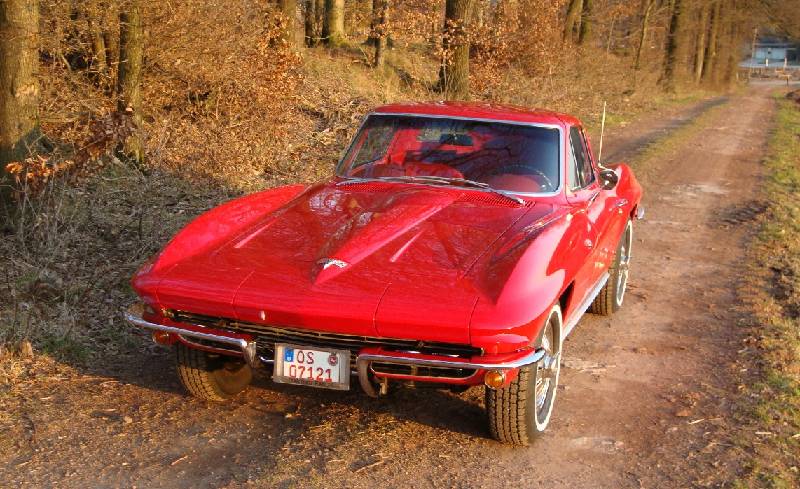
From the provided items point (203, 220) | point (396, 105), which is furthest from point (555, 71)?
point (203, 220)

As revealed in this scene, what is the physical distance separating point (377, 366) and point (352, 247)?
2.23ft

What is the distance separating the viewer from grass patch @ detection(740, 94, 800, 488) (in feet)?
13.5

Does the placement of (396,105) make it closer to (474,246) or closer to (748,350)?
(474,246)

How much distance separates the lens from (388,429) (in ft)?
14.2

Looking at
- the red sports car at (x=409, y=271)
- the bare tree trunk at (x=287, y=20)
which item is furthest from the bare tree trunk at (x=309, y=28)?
the red sports car at (x=409, y=271)

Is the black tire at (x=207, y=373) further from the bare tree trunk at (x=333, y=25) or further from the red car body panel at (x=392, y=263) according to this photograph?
the bare tree trunk at (x=333, y=25)

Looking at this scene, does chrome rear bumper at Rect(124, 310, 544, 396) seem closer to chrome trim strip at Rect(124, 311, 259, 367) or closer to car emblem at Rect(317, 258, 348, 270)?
chrome trim strip at Rect(124, 311, 259, 367)

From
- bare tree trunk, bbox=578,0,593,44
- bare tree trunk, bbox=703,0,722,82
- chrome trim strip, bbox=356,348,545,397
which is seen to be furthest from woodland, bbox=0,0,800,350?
bare tree trunk, bbox=703,0,722,82

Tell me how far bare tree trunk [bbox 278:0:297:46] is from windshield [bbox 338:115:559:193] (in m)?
7.13

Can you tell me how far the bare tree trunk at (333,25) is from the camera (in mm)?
19039

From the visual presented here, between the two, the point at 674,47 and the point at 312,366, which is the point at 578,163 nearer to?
the point at 312,366

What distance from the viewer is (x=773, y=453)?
418 centimetres

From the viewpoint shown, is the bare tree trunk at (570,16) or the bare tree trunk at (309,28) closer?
the bare tree trunk at (309,28)

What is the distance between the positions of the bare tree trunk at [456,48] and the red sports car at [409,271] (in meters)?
9.80
